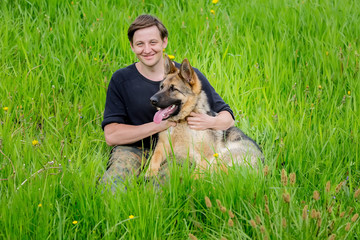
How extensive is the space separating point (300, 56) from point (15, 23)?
13.3 ft

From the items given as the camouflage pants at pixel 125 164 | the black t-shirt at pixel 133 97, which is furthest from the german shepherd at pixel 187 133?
the black t-shirt at pixel 133 97

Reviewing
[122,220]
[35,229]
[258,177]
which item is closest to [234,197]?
[258,177]

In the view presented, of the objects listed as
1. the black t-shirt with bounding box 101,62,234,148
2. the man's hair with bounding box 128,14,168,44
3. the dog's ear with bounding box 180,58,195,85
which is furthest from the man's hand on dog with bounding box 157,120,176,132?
the man's hair with bounding box 128,14,168,44

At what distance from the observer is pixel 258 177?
11.7 ft

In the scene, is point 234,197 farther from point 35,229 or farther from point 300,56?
point 300,56

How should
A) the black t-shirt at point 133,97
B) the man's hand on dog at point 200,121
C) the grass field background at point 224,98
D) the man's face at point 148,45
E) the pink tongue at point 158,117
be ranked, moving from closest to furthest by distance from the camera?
the grass field background at point 224,98 → the pink tongue at point 158,117 → the man's hand on dog at point 200,121 → the man's face at point 148,45 → the black t-shirt at point 133,97

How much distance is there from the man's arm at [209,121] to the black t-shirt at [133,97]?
0.52 feet

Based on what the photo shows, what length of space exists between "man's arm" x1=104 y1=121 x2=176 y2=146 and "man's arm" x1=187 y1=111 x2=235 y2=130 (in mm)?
197

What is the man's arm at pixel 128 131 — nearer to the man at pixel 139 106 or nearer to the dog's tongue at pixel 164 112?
the man at pixel 139 106

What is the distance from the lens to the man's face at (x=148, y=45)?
4.46 meters

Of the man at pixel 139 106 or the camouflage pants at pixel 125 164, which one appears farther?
the man at pixel 139 106

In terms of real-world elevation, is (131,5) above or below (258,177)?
above

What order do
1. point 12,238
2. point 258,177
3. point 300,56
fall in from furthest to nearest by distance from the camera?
1. point 300,56
2. point 258,177
3. point 12,238

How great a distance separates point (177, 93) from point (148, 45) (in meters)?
0.60
